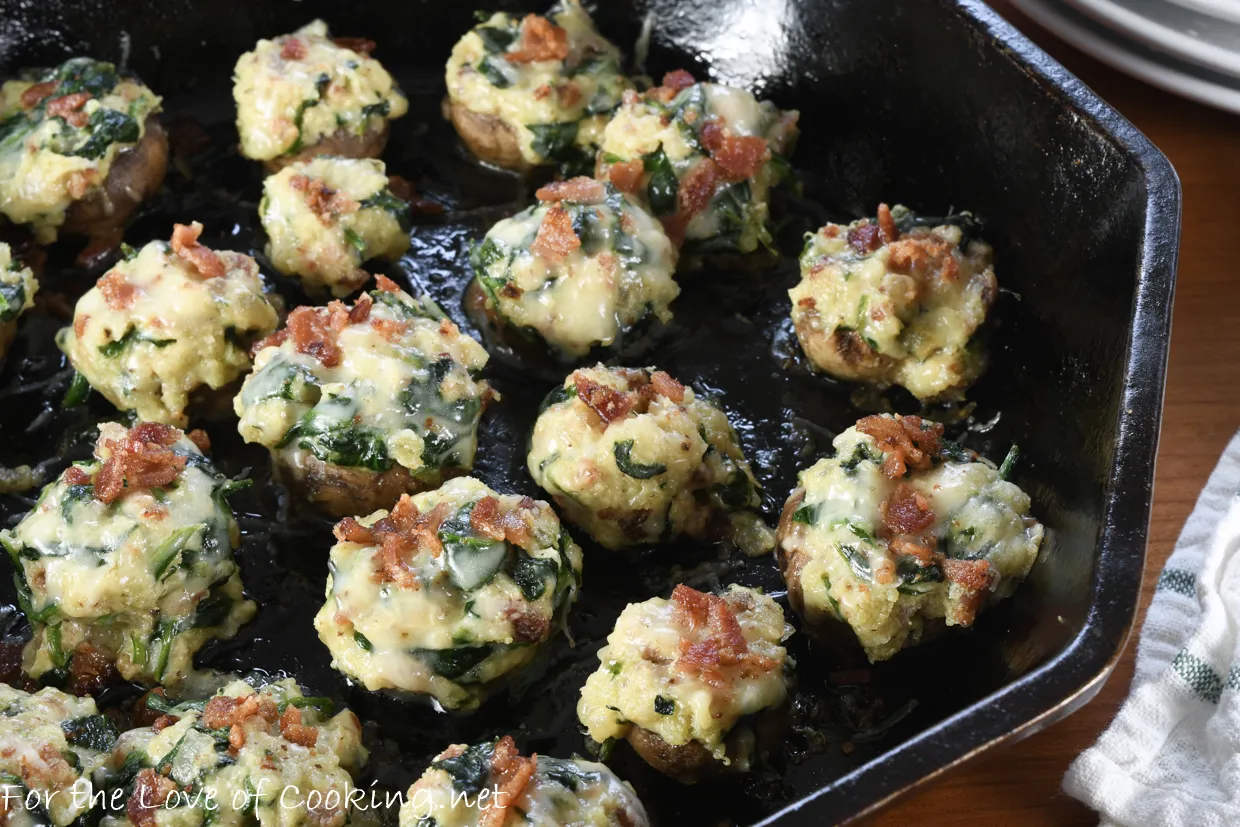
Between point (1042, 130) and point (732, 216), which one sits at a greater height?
point (1042, 130)

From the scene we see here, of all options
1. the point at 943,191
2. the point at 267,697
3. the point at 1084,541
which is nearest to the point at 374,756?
the point at 267,697

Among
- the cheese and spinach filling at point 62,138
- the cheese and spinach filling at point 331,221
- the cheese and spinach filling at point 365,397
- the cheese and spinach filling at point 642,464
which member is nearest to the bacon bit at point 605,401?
the cheese and spinach filling at point 642,464

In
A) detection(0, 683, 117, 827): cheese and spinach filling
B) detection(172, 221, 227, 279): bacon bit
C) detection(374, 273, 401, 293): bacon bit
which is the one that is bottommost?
detection(0, 683, 117, 827): cheese and spinach filling

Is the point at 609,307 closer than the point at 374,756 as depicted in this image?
No

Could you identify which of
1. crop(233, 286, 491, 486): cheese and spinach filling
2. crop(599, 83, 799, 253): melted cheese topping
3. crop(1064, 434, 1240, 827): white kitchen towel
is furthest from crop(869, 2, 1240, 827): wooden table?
crop(233, 286, 491, 486): cheese and spinach filling

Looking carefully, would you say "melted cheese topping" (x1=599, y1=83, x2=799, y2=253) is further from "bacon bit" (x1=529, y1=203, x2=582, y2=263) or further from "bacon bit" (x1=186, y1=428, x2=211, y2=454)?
"bacon bit" (x1=186, y1=428, x2=211, y2=454)

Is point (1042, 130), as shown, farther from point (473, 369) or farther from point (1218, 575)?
point (473, 369)

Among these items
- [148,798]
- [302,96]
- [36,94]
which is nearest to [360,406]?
[148,798]
